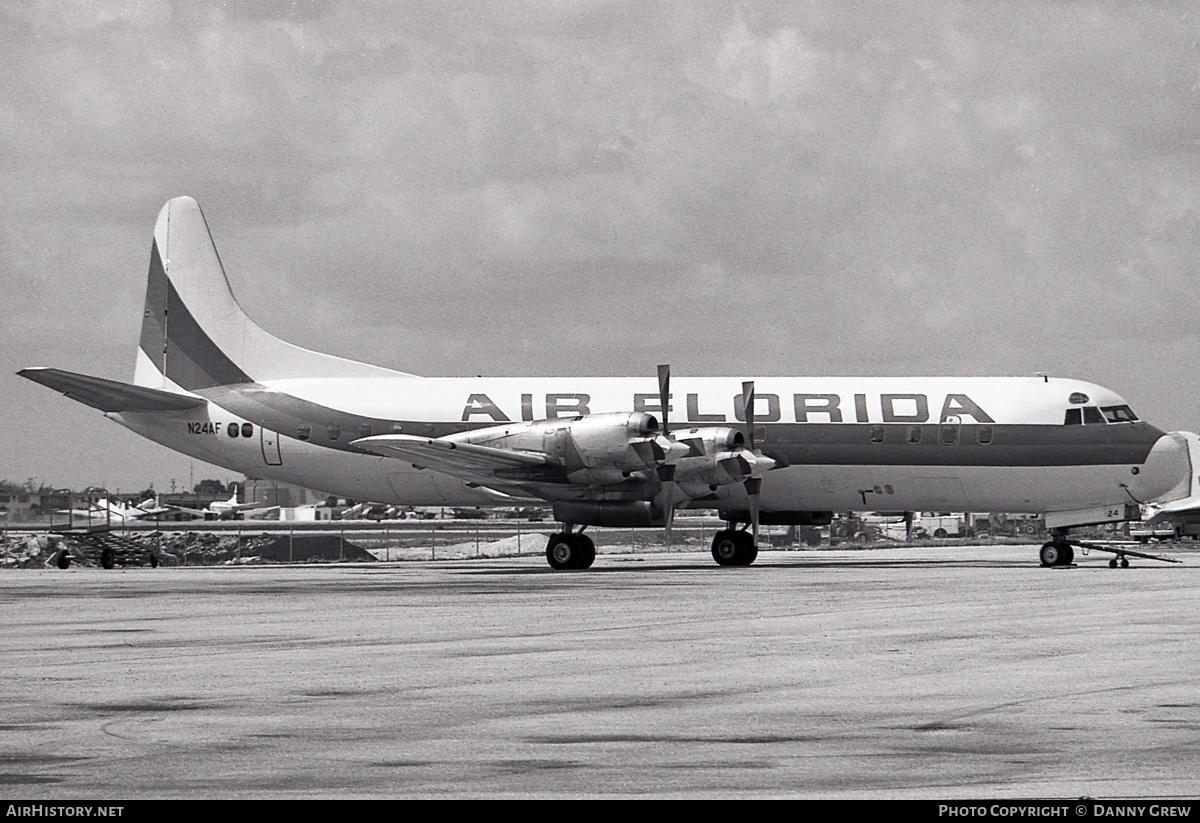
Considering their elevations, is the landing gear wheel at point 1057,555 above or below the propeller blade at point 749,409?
below

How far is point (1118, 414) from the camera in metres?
40.8

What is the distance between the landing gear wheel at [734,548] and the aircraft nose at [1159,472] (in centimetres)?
997

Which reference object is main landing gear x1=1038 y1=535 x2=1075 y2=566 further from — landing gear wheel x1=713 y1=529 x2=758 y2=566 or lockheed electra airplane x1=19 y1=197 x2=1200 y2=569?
landing gear wheel x1=713 y1=529 x2=758 y2=566

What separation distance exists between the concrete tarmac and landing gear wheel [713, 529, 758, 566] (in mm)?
14614

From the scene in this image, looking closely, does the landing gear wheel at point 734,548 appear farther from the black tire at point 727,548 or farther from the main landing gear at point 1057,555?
the main landing gear at point 1057,555

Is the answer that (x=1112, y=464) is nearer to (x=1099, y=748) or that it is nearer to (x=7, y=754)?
(x=1099, y=748)

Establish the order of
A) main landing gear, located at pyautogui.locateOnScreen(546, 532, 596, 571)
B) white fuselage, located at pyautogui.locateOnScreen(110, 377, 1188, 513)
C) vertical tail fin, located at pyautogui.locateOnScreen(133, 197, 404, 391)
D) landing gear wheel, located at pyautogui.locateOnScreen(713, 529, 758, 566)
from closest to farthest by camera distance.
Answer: main landing gear, located at pyautogui.locateOnScreen(546, 532, 596, 571)
white fuselage, located at pyautogui.locateOnScreen(110, 377, 1188, 513)
landing gear wheel, located at pyautogui.locateOnScreen(713, 529, 758, 566)
vertical tail fin, located at pyautogui.locateOnScreen(133, 197, 404, 391)

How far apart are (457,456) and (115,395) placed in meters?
12.3

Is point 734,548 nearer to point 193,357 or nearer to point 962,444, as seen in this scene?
point 962,444

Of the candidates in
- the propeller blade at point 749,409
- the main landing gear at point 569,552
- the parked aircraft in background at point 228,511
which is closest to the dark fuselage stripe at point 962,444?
the propeller blade at point 749,409

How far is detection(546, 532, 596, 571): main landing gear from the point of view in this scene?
131 ft

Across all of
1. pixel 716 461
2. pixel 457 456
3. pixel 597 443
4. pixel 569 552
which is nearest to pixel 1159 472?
pixel 716 461

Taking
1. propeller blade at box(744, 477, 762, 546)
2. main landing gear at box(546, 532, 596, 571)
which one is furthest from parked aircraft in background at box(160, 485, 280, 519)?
propeller blade at box(744, 477, 762, 546)

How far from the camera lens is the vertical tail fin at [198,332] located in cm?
4647
